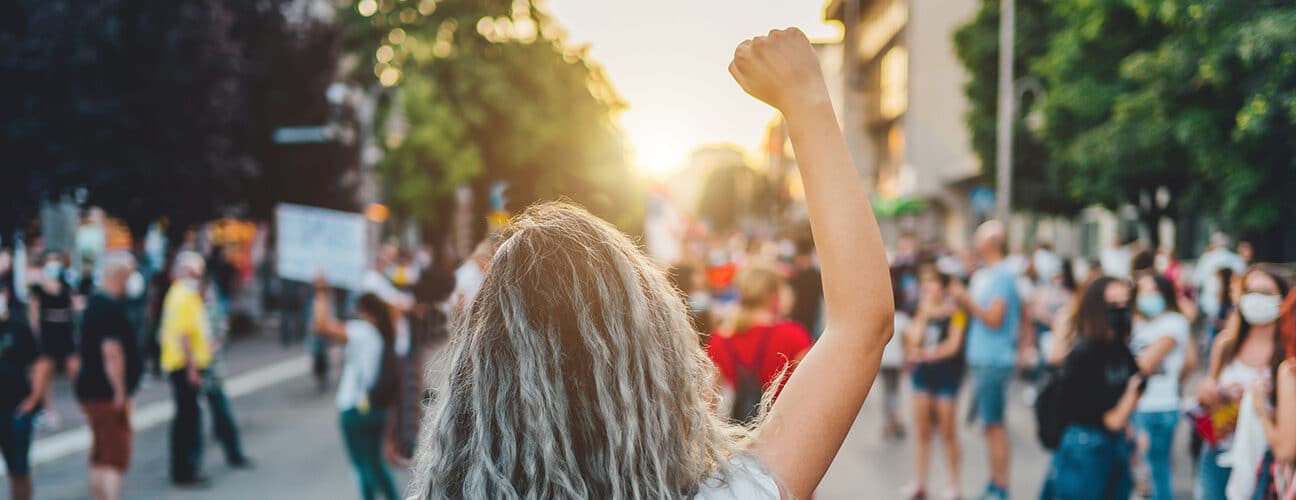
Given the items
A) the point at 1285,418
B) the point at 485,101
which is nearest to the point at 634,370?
the point at 1285,418

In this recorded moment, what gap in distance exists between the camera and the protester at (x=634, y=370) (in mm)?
1376

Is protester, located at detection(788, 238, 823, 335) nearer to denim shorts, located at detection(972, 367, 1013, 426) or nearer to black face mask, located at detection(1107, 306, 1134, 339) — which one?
denim shorts, located at detection(972, 367, 1013, 426)

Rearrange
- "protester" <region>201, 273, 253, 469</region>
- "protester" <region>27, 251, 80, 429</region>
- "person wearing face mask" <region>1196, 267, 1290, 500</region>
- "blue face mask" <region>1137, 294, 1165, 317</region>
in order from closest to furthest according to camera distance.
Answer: "person wearing face mask" <region>1196, 267, 1290, 500</region> → "blue face mask" <region>1137, 294, 1165, 317</region> → "protester" <region>201, 273, 253, 469</region> → "protester" <region>27, 251, 80, 429</region>

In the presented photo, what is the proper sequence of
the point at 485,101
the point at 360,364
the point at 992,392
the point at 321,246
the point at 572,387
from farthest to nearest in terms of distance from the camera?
the point at 485,101 < the point at 321,246 < the point at 992,392 < the point at 360,364 < the point at 572,387

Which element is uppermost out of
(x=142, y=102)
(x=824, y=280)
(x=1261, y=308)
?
(x=142, y=102)

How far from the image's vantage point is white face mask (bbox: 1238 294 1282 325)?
4922 millimetres

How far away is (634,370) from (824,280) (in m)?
0.26

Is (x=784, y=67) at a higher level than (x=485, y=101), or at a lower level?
lower

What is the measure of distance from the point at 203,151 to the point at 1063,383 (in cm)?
1571

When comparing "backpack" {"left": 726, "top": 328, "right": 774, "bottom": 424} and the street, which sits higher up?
"backpack" {"left": 726, "top": 328, "right": 774, "bottom": 424}

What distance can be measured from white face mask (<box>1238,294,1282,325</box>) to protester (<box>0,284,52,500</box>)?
6561 millimetres

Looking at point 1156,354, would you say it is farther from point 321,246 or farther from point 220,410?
point 321,246

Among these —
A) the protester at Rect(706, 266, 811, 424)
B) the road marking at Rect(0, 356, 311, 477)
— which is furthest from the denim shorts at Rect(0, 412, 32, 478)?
the protester at Rect(706, 266, 811, 424)

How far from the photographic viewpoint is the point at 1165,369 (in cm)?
615
